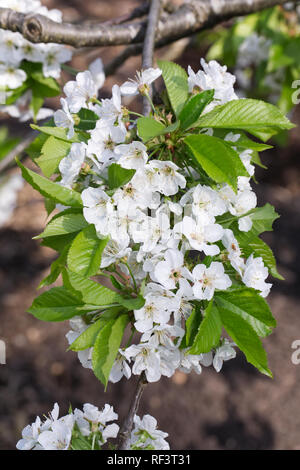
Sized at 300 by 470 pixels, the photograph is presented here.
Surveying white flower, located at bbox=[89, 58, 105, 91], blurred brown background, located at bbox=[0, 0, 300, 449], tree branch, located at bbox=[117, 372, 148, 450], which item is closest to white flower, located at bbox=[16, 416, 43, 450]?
tree branch, located at bbox=[117, 372, 148, 450]

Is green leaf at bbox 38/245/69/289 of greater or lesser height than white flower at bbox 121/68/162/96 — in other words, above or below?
below

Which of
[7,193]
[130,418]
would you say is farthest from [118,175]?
[7,193]

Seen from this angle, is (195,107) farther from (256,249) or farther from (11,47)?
(11,47)

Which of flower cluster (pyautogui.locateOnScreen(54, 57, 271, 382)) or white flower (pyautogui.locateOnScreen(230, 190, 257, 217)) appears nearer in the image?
flower cluster (pyautogui.locateOnScreen(54, 57, 271, 382))

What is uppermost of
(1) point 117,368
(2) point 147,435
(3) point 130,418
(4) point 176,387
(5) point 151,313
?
(5) point 151,313

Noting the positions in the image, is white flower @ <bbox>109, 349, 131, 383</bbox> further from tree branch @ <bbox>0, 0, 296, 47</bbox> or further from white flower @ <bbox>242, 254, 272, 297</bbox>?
tree branch @ <bbox>0, 0, 296, 47</bbox>

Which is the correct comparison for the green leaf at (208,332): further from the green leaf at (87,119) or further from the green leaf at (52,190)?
the green leaf at (87,119)
